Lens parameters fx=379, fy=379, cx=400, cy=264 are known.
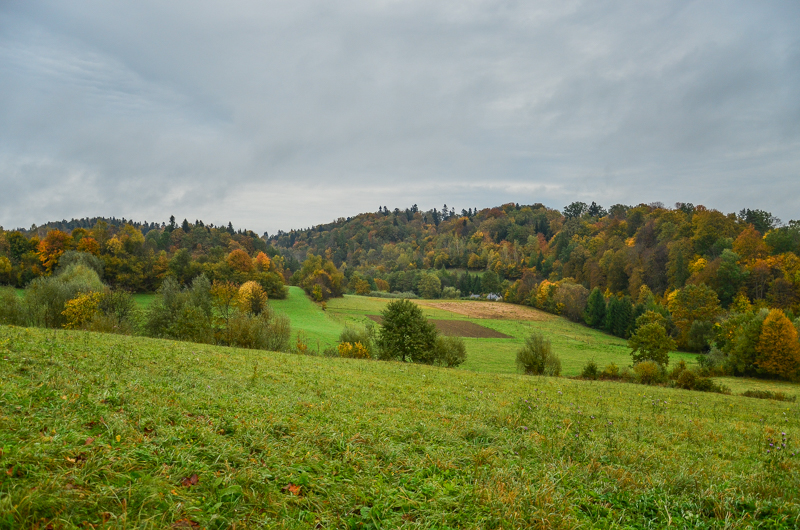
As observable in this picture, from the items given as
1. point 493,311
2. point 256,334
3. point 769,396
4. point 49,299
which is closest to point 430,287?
point 493,311

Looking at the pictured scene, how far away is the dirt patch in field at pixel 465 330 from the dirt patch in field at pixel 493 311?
10940 mm

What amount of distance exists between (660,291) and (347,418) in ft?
349

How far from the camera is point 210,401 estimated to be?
25.9ft

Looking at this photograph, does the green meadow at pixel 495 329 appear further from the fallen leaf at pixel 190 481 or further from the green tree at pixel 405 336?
the fallen leaf at pixel 190 481

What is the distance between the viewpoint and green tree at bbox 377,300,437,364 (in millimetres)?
35594

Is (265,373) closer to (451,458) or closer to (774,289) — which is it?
(451,458)

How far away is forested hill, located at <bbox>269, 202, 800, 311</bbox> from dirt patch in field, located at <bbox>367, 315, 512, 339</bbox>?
133 feet

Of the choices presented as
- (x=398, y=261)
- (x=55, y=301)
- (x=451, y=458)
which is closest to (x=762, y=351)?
(x=451, y=458)

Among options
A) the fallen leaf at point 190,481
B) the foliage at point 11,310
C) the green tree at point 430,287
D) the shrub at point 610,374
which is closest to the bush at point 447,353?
the shrub at point 610,374

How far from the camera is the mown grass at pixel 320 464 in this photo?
12.9ft

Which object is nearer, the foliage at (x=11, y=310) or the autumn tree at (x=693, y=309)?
the foliage at (x=11, y=310)

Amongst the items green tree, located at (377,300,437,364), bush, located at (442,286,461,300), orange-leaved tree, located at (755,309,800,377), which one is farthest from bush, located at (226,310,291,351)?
bush, located at (442,286,461,300)

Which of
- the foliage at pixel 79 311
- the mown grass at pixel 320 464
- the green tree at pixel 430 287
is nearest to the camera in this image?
the mown grass at pixel 320 464

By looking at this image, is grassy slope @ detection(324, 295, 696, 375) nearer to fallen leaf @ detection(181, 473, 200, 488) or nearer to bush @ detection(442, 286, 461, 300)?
fallen leaf @ detection(181, 473, 200, 488)
